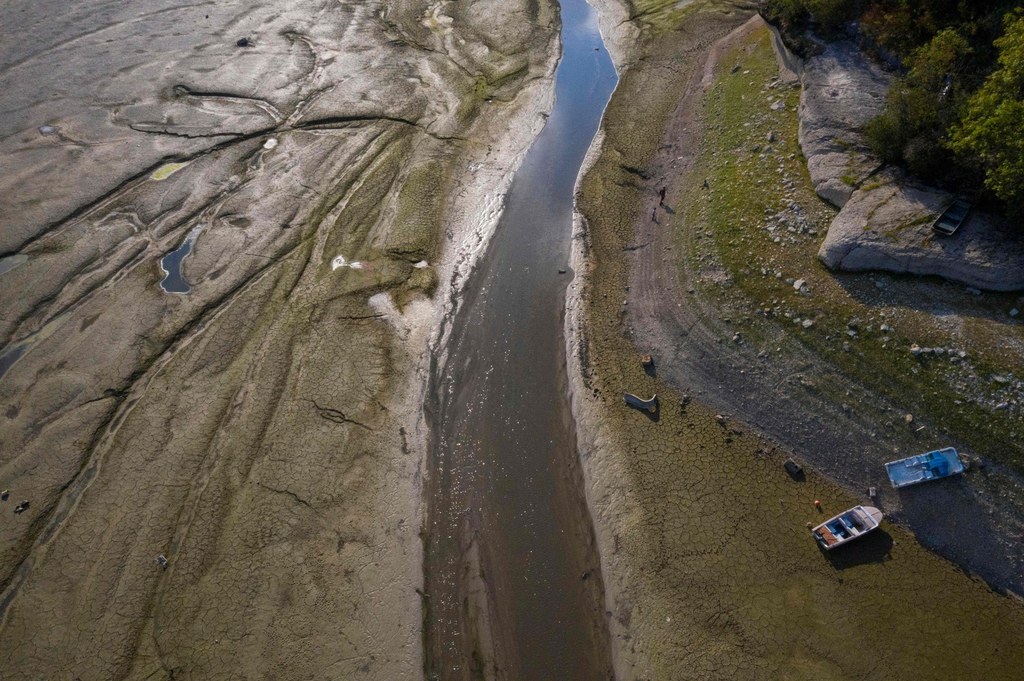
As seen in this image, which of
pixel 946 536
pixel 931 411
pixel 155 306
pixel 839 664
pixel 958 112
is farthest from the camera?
pixel 155 306

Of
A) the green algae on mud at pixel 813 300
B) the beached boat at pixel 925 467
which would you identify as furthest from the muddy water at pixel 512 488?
the beached boat at pixel 925 467

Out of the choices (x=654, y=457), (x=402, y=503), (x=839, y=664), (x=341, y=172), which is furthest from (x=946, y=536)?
(x=341, y=172)

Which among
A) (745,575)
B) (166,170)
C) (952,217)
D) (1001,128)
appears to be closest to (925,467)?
(745,575)

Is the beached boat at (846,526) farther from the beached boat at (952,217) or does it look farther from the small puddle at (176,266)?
the small puddle at (176,266)

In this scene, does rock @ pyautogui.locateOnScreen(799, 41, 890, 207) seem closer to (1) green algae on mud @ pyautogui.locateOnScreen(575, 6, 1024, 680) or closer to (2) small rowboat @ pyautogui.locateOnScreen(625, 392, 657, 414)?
(2) small rowboat @ pyautogui.locateOnScreen(625, 392, 657, 414)

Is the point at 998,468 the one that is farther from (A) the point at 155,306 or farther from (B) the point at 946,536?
(A) the point at 155,306

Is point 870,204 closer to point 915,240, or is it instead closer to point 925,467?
point 915,240
